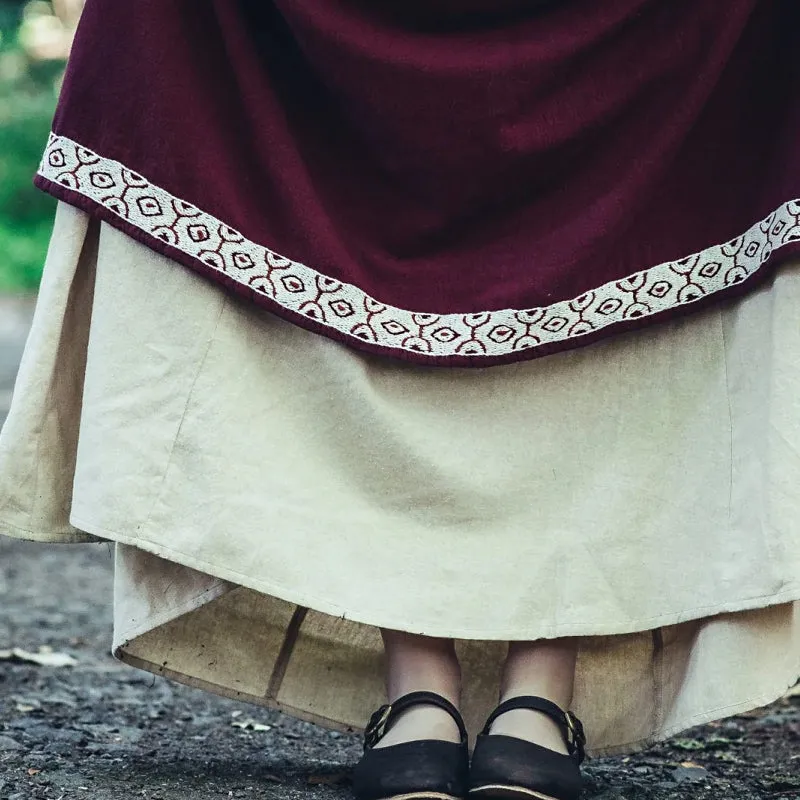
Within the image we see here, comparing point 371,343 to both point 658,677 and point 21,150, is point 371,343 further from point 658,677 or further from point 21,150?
point 21,150

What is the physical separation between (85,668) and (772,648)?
3.69 ft

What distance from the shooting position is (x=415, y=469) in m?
1.26

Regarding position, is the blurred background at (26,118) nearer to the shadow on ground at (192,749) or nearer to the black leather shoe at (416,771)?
the shadow on ground at (192,749)

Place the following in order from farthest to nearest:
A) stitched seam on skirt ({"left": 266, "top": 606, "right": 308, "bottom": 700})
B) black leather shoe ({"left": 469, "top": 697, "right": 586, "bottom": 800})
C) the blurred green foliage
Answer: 1. the blurred green foliage
2. stitched seam on skirt ({"left": 266, "top": 606, "right": 308, "bottom": 700})
3. black leather shoe ({"left": 469, "top": 697, "right": 586, "bottom": 800})

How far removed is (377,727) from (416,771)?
11 cm

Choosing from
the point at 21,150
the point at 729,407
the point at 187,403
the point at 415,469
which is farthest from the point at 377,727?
the point at 21,150

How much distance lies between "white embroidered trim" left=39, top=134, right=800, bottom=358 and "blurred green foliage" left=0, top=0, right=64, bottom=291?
10.3 metres

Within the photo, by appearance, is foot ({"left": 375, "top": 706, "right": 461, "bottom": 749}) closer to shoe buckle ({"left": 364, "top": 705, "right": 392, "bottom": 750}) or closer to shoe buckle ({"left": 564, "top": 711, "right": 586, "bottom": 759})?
shoe buckle ({"left": 364, "top": 705, "right": 392, "bottom": 750})

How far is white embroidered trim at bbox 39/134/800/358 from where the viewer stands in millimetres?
1221

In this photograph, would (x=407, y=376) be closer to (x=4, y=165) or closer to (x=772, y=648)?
(x=772, y=648)

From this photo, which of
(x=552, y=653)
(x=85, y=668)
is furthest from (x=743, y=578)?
(x=85, y=668)

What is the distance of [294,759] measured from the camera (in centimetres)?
148

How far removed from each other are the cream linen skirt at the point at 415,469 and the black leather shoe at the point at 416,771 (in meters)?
0.11

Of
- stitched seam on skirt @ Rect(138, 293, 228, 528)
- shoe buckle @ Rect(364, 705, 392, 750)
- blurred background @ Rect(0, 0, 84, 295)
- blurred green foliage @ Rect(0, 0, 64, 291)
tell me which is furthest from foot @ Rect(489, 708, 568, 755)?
blurred green foliage @ Rect(0, 0, 64, 291)
